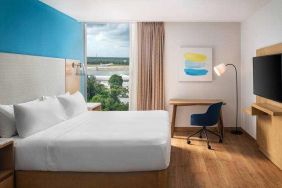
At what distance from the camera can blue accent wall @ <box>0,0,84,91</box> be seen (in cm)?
330

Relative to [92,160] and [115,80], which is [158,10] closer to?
[115,80]

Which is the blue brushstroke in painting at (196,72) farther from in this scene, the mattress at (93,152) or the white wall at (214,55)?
the mattress at (93,152)

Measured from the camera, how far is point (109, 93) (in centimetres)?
634

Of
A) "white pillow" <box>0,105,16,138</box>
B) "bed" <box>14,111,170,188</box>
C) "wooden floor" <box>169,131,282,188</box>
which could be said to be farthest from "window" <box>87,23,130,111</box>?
"bed" <box>14,111,170,188</box>

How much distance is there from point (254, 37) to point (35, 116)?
12.6ft

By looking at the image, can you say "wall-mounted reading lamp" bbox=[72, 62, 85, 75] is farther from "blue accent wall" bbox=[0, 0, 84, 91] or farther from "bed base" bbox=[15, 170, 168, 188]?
"bed base" bbox=[15, 170, 168, 188]

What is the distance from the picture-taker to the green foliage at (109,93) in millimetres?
6293

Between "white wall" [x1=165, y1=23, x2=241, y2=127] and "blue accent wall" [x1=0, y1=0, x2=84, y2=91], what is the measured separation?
1969 millimetres

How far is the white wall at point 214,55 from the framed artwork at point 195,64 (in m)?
0.10

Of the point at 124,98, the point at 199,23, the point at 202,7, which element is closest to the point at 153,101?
the point at 124,98

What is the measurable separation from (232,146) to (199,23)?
103 inches

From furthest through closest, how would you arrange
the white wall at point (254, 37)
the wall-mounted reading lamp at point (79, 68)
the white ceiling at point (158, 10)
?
1. the wall-mounted reading lamp at point (79, 68)
2. the white ceiling at point (158, 10)
3. the white wall at point (254, 37)

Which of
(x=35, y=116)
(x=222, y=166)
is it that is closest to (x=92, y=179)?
(x=35, y=116)

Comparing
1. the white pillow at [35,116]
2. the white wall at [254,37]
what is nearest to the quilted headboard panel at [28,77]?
the white pillow at [35,116]
